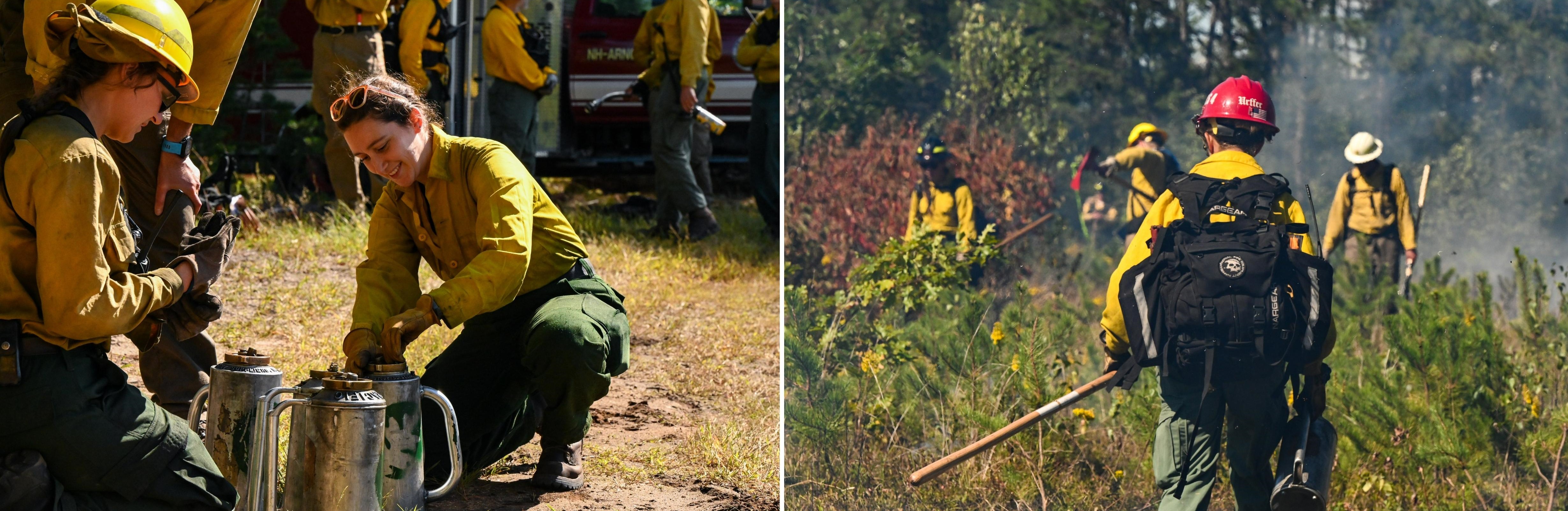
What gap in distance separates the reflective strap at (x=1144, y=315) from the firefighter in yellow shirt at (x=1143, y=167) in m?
2.98

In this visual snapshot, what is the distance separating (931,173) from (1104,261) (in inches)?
68.0

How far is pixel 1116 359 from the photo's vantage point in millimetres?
4152

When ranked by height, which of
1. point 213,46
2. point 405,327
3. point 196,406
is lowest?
point 196,406

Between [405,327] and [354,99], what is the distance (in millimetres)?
567

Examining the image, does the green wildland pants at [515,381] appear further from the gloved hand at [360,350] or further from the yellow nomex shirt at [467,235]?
the gloved hand at [360,350]

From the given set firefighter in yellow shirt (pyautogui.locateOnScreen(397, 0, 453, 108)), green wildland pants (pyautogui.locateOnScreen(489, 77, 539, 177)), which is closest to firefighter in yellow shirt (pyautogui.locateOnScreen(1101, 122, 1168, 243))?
green wildland pants (pyautogui.locateOnScreen(489, 77, 539, 177))

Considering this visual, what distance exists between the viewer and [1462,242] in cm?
776

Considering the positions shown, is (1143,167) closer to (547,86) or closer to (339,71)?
(547,86)

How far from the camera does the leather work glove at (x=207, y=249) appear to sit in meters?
2.80

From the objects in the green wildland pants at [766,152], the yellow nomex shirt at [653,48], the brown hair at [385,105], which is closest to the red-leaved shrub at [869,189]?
the green wildland pants at [766,152]

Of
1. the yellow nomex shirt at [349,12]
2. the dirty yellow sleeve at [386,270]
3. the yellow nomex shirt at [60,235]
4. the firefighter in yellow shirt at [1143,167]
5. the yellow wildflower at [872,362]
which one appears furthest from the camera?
the firefighter in yellow shirt at [1143,167]

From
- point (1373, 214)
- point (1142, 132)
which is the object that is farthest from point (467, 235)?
point (1373, 214)

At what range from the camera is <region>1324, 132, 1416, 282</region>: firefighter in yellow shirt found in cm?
661

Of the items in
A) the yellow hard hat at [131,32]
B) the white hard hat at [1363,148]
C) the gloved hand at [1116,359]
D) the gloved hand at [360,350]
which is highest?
the yellow hard hat at [131,32]
